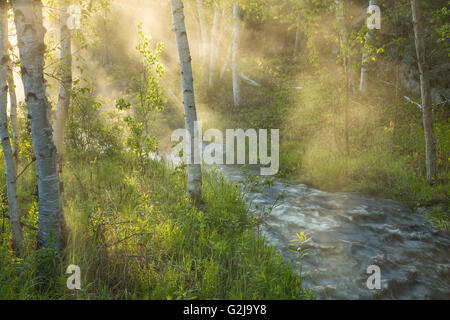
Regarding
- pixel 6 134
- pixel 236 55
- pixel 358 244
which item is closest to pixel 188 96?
pixel 6 134

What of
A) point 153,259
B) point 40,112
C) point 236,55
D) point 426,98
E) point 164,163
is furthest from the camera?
point 236,55

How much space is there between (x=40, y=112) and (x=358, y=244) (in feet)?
18.6

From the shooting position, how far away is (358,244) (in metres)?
5.45

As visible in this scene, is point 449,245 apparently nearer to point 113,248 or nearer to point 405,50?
point 113,248

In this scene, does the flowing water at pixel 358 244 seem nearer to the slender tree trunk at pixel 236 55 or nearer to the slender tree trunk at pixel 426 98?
the slender tree trunk at pixel 426 98

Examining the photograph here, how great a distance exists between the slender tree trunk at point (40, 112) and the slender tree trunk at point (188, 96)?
2778mm

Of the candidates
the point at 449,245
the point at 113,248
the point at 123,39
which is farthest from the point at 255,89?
the point at 123,39

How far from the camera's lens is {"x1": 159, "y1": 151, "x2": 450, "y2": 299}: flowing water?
4191 mm

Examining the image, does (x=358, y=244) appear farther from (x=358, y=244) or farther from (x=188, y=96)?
(x=188, y=96)

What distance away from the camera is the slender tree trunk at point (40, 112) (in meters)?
3.23

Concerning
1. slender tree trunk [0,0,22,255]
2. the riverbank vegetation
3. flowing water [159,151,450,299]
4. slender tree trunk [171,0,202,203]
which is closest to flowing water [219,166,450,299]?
flowing water [159,151,450,299]

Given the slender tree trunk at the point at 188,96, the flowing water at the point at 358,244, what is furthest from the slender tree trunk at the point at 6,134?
the flowing water at the point at 358,244

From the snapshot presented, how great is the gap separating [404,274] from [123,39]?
34.3 meters
